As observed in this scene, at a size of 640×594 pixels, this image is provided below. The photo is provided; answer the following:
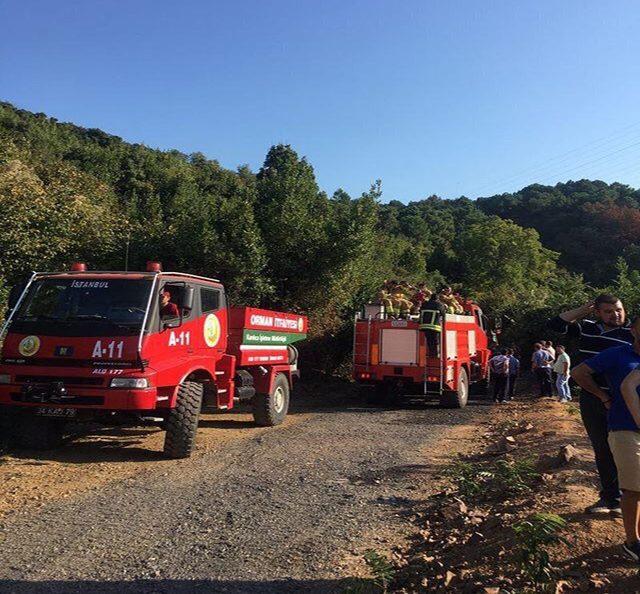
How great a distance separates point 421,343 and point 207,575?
A: 9652mm

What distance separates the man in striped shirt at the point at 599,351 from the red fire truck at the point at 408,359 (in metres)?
8.16

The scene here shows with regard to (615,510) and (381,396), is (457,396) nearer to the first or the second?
(381,396)

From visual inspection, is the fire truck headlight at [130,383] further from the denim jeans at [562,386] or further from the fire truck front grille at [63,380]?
the denim jeans at [562,386]

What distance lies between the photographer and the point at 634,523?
12.1ft

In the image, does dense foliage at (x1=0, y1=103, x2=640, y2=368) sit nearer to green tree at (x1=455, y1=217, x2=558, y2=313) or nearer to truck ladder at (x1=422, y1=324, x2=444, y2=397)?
truck ladder at (x1=422, y1=324, x2=444, y2=397)

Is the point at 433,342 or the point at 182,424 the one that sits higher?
the point at 433,342

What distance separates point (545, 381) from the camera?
1606 cm

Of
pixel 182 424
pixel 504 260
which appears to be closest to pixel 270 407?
pixel 182 424

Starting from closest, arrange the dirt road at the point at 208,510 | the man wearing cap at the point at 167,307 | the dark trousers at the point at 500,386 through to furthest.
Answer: the dirt road at the point at 208,510, the man wearing cap at the point at 167,307, the dark trousers at the point at 500,386

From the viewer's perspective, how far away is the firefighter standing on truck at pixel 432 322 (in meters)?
12.9

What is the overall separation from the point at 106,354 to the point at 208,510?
2525mm

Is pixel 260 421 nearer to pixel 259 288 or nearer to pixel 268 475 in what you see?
pixel 268 475

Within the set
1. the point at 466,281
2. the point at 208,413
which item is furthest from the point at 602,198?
the point at 208,413

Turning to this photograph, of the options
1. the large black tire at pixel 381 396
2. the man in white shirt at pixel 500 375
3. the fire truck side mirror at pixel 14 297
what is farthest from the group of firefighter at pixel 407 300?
the fire truck side mirror at pixel 14 297
